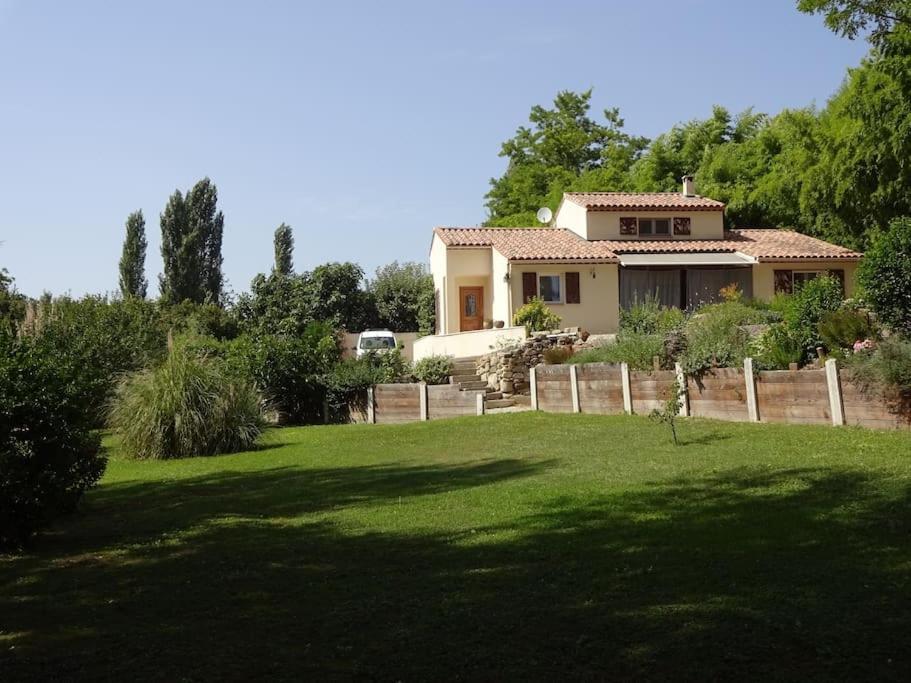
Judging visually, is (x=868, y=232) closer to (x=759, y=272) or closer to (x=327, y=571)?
(x=759, y=272)

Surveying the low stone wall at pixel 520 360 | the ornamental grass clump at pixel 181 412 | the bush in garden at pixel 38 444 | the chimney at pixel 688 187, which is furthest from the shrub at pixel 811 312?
the chimney at pixel 688 187

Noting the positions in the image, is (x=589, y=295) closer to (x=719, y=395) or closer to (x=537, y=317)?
(x=537, y=317)

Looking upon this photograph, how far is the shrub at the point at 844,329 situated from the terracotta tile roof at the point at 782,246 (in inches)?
719

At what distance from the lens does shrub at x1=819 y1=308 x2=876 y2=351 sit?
17.0 m

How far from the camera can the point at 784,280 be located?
36.1 meters

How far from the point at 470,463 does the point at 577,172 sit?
4999cm

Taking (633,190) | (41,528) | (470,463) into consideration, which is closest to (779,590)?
(41,528)

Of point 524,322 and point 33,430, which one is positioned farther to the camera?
point 524,322

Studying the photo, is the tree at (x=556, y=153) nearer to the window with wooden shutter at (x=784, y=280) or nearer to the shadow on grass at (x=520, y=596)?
the window with wooden shutter at (x=784, y=280)

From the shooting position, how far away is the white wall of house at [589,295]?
3381cm

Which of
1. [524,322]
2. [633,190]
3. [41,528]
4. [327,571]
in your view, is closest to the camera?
[327,571]

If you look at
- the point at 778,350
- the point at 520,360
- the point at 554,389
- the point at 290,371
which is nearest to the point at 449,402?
the point at 520,360

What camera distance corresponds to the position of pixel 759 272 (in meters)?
36.0

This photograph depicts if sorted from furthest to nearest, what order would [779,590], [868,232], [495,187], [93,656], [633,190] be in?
[495,187], [633,190], [868,232], [779,590], [93,656]
